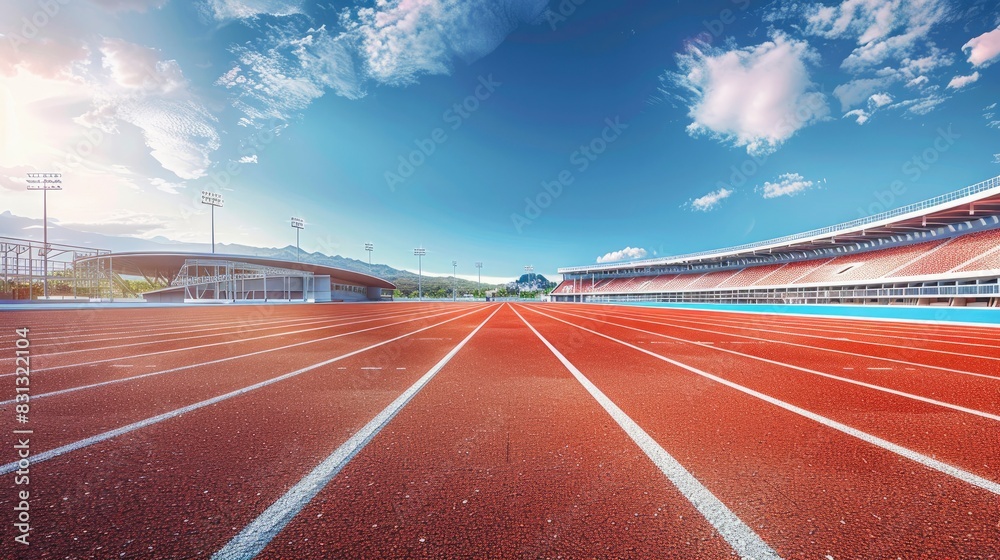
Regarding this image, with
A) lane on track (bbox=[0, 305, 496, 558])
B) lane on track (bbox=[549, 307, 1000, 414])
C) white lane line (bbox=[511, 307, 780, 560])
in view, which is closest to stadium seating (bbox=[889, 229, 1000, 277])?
lane on track (bbox=[549, 307, 1000, 414])

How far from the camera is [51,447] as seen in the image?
109 inches

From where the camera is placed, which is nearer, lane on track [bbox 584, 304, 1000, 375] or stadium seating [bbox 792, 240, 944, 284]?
lane on track [bbox 584, 304, 1000, 375]

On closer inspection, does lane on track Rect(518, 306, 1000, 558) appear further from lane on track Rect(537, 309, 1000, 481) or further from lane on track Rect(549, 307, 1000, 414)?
lane on track Rect(549, 307, 1000, 414)

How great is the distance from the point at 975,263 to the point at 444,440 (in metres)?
39.8

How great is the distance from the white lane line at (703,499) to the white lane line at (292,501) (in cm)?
213

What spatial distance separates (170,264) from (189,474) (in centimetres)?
6947

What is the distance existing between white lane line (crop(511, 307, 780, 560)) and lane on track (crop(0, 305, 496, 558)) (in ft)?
7.71

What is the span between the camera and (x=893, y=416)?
3527 millimetres

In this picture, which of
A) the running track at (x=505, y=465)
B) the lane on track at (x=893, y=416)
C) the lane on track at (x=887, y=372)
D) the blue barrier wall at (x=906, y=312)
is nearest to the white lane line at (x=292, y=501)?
the running track at (x=505, y=465)

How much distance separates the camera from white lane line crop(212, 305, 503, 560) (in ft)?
5.45

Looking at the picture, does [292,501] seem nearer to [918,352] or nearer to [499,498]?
[499,498]

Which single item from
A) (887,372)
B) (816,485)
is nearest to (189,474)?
(816,485)

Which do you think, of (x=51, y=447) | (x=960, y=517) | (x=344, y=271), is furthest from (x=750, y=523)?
(x=344, y=271)

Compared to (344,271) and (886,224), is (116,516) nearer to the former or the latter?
(886,224)
